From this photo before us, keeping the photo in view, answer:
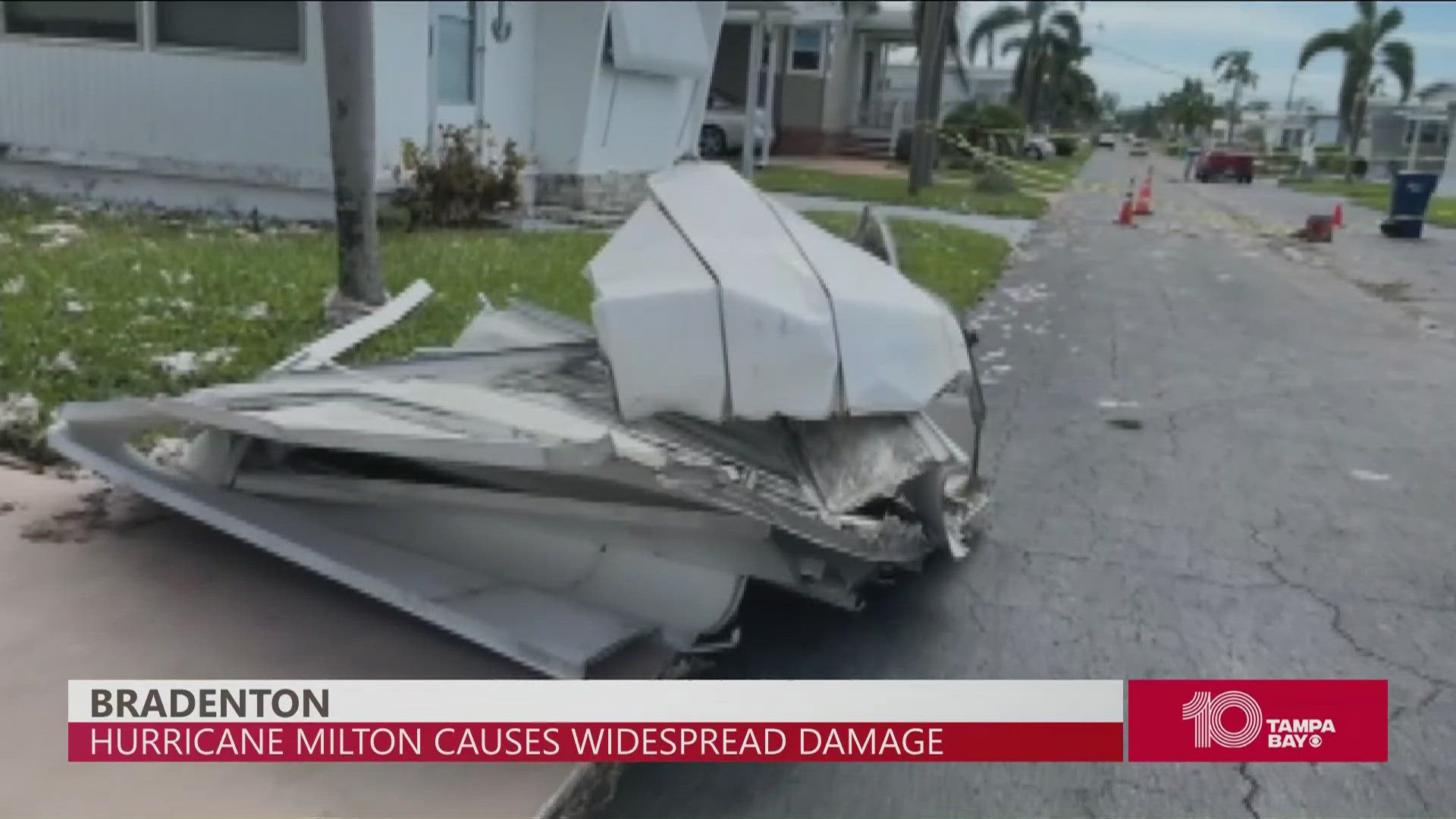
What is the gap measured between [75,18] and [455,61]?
3.54 m

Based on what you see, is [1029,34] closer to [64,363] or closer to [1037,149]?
[1037,149]

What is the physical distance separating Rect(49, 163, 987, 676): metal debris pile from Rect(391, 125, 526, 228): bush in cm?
760

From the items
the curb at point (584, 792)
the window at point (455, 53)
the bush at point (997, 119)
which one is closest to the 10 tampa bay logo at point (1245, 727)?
the curb at point (584, 792)

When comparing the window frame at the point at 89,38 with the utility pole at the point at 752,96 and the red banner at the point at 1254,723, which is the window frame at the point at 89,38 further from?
the red banner at the point at 1254,723

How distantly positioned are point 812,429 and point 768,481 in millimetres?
418

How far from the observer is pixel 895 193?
21.9 metres

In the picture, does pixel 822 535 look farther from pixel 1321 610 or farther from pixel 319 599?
pixel 1321 610

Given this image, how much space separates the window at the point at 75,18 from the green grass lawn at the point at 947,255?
6.73 metres

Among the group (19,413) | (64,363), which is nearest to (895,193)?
(64,363)

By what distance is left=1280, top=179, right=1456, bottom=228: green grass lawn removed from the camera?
7.29 m

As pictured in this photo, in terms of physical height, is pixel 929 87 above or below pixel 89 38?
above

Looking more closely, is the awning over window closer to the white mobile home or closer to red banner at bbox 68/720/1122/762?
the white mobile home

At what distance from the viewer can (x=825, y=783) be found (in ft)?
9.81

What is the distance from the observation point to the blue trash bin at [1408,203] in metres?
9.24
